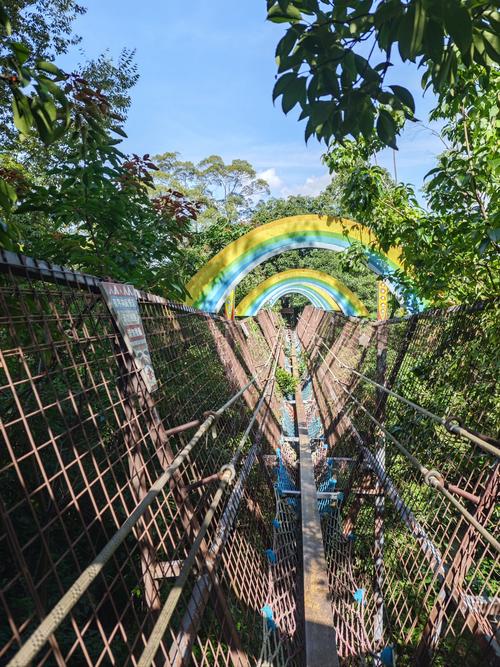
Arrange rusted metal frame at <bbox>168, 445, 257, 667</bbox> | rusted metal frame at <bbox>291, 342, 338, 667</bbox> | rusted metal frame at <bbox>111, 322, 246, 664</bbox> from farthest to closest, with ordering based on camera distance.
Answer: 1. rusted metal frame at <bbox>291, 342, 338, 667</bbox>
2. rusted metal frame at <bbox>111, 322, 246, 664</bbox>
3. rusted metal frame at <bbox>168, 445, 257, 667</bbox>

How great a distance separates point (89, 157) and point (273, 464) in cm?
327

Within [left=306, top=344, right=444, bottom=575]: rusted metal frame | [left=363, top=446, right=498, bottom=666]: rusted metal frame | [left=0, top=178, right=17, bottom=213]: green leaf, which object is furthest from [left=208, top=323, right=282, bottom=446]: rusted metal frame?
[left=0, top=178, right=17, bottom=213]: green leaf

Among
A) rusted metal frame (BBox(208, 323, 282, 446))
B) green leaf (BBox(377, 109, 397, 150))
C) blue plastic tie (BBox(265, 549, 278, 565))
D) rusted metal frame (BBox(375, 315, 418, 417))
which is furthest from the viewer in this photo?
rusted metal frame (BBox(208, 323, 282, 446))

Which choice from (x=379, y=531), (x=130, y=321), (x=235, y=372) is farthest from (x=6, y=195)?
(x=235, y=372)

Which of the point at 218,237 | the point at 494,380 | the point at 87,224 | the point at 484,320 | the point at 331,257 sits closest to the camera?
the point at 494,380

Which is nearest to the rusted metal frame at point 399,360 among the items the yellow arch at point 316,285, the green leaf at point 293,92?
the green leaf at point 293,92

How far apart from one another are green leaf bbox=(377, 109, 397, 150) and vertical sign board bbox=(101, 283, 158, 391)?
1236mm

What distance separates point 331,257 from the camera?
3397cm

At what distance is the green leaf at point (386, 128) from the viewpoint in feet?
4.71

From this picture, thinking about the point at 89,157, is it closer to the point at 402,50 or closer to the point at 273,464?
the point at 402,50

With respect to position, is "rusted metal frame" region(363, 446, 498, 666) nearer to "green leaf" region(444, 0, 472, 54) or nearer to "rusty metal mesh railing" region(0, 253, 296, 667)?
"rusty metal mesh railing" region(0, 253, 296, 667)

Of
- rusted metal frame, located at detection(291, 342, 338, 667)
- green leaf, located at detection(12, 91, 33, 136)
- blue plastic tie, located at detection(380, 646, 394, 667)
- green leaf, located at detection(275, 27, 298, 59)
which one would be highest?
green leaf, located at detection(12, 91, 33, 136)

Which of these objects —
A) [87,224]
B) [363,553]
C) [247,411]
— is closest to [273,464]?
[247,411]

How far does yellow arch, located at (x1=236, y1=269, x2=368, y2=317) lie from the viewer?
17266mm
